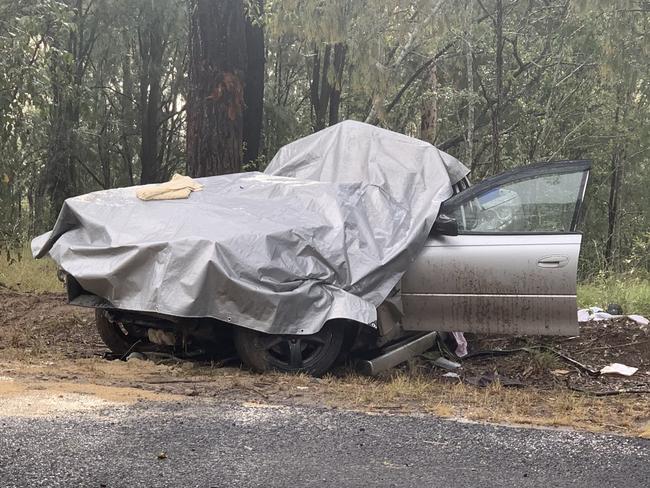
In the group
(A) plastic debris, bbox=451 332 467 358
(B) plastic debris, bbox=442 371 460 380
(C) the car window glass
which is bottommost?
(B) plastic debris, bbox=442 371 460 380

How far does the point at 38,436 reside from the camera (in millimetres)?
3848

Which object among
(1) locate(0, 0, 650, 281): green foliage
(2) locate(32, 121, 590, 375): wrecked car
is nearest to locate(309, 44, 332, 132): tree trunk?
(1) locate(0, 0, 650, 281): green foliage

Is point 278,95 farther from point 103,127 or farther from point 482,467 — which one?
point 482,467

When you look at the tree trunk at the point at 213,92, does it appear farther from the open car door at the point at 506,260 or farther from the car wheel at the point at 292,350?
the car wheel at the point at 292,350

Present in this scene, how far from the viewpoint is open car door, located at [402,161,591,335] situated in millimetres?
6094

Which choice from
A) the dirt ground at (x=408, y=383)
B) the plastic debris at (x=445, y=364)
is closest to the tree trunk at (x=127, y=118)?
the dirt ground at (x=408, y=383)

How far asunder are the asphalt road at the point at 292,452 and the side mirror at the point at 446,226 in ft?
7.14

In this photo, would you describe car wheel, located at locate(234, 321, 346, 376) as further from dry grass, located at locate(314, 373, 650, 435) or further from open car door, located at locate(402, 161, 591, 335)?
open car door, located at locate(402, 161, 591, 335)

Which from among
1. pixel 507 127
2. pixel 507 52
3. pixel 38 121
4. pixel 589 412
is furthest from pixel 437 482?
pixel 38 121

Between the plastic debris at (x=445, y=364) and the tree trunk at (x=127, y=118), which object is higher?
the tree trunk at (x=127, y=118)

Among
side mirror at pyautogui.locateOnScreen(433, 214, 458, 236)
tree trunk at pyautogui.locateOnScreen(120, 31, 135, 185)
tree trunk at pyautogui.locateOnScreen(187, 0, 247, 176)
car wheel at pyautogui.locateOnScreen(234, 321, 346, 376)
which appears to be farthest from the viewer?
tree trunk at pyautogui.locateOnScreen(120, 31, 135, 185)

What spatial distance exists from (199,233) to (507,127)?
49.3ft

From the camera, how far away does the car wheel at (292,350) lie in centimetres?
580

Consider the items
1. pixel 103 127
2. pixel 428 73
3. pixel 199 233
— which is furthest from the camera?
pixel 103 127
